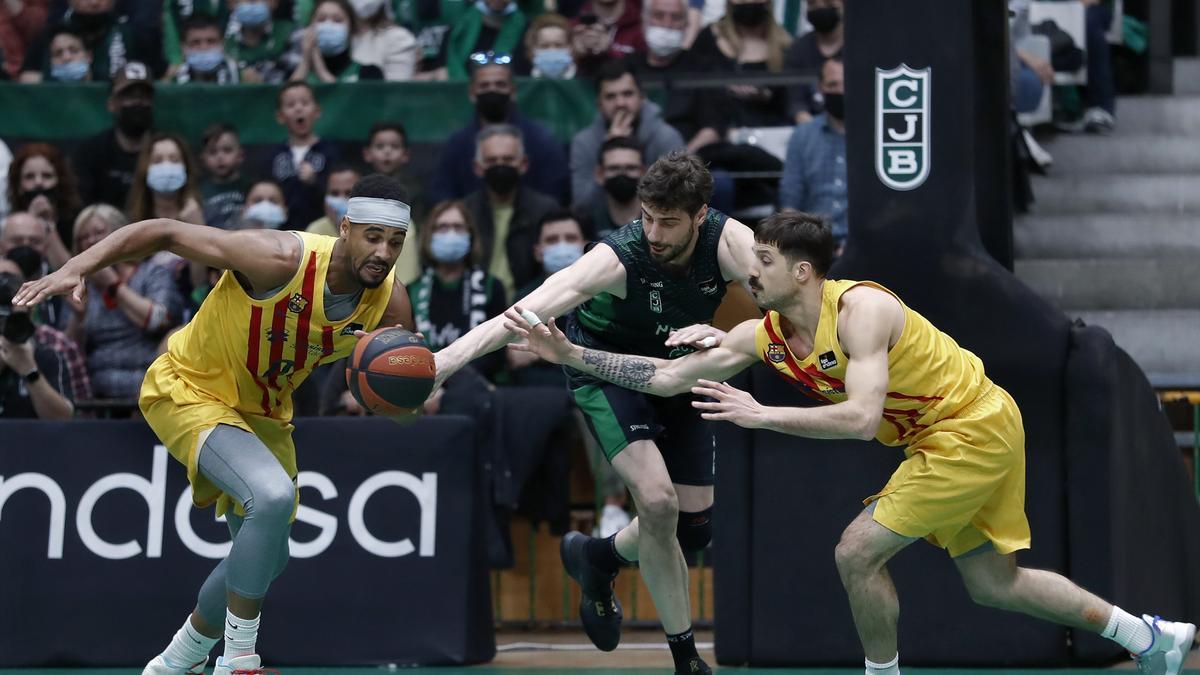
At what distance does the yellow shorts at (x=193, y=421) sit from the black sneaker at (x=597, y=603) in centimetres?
148

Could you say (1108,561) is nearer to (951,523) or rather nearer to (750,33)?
(951,523)

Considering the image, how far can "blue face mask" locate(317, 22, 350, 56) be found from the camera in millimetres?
12602

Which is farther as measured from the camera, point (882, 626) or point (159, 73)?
point (159, 73)

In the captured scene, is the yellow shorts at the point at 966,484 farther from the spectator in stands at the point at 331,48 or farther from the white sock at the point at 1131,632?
the spectator in stands at the point at 331,48

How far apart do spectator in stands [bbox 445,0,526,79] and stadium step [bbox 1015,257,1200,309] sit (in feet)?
13.2

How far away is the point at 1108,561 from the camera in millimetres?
8445

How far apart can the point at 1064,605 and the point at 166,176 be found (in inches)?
263

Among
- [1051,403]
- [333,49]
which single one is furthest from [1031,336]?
[333,49]

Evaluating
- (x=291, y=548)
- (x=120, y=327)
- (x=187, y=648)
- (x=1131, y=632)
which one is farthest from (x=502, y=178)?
(x=1131, y=632)

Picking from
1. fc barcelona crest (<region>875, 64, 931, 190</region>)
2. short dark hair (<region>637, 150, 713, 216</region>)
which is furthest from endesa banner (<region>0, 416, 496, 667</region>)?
fc barcelona crest (<region>875, 64, 931, 190</region>)

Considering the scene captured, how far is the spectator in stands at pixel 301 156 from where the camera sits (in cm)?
1166

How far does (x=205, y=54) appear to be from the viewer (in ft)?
41.7

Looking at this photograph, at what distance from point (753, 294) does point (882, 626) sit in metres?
1.39

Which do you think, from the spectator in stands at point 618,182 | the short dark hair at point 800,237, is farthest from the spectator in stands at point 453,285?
the short dark hair at point 800,237
